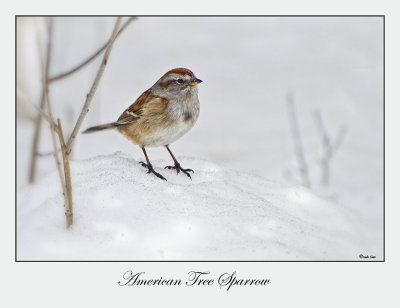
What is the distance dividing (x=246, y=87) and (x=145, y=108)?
3134 millimetres

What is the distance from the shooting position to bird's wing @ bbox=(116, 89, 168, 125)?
429 centimetres

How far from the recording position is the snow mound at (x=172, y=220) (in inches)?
126

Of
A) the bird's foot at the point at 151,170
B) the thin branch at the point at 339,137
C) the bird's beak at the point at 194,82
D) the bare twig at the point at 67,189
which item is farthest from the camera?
the thin branch at the point at 339,137

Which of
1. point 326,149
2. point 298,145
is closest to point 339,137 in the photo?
point 326,149

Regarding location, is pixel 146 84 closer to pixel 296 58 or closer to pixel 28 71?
pixel 28 71

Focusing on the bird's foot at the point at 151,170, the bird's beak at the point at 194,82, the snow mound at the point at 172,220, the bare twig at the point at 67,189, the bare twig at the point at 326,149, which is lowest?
the bare twig at the point at 326,149

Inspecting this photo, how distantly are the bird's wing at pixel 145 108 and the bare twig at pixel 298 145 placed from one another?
78.8 inches

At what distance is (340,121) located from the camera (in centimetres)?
677

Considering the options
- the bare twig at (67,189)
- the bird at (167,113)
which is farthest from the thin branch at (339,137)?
the bare twig at (67,189)

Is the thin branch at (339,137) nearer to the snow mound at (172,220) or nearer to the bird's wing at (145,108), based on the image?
the snow mound at (172,220)

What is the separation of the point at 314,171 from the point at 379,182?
2.26 ft

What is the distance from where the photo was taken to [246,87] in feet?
23.7

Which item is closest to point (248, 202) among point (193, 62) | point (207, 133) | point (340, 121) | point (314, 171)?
point (314, 171)

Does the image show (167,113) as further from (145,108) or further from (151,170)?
(151,170)
